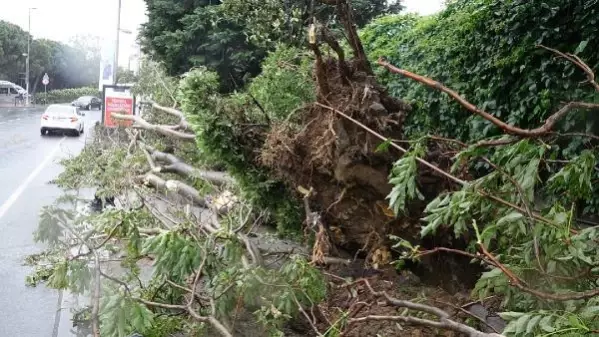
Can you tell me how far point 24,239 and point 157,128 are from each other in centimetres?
255

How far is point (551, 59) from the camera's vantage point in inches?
201

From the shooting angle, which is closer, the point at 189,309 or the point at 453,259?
the point at 189,309

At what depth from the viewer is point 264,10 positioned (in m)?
9.53

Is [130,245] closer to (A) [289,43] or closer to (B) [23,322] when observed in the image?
(B) [23,322]

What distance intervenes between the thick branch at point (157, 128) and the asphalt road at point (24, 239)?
2.09 meters

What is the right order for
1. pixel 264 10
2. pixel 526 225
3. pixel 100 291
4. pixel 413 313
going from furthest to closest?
pixel 264 10
pixel 100 291
pixel 413 313
pixel 526 225

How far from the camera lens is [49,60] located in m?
65.2

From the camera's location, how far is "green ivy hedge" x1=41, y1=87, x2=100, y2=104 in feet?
201

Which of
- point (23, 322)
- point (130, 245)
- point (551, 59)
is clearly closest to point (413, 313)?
point (130, 245)

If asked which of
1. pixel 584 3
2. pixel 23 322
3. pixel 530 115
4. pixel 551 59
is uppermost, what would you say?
pixel 584 3

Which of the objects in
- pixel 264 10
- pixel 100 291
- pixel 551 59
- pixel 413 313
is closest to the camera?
pixel 413 313

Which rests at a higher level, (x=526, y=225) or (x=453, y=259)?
(x=526, y=225)

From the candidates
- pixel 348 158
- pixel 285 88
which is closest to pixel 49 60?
pixel 285 88

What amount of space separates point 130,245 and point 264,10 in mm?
5995
